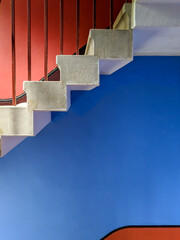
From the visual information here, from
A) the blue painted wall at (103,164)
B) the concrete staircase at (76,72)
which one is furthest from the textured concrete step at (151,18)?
the blue painted wall at (103,164)

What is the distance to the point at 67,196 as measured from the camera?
267 centimetres

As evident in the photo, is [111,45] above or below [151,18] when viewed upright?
below

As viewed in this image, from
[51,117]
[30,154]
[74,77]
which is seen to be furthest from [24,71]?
[74,77]

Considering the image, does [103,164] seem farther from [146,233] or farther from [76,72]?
[76,72]

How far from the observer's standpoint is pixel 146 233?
8.89 ft

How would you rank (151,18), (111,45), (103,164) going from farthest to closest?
(103,164), (111,45), (151,18)

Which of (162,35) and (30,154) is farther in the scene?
(30,154)

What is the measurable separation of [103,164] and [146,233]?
0.97 m

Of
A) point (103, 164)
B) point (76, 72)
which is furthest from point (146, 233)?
point (76, 72)

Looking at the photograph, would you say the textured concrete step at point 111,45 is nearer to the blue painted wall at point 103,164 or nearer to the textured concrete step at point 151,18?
the textured concrete step at point 151,18

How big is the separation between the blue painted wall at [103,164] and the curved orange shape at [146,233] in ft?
0.26

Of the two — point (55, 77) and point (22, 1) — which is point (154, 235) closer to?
point (55, 77)

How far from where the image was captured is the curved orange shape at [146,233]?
270 centimetres

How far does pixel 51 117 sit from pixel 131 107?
0.91 m
